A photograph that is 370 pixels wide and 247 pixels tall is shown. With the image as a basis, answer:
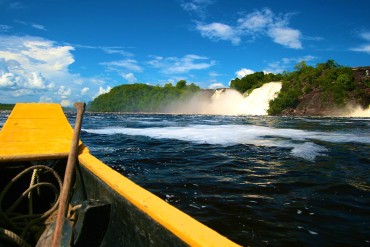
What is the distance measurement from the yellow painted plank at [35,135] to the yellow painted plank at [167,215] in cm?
114

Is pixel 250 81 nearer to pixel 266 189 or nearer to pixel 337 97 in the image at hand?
pixel 337 97

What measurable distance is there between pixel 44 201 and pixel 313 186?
4.99 meters

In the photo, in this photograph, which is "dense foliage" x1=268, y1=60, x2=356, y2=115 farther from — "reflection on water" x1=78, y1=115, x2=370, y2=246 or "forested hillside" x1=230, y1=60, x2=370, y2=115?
"reflection on water" x1=78, y1=115, x2=370, y2=246

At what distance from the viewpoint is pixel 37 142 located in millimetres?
3719

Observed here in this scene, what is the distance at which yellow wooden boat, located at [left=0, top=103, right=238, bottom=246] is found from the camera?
5.62 feet

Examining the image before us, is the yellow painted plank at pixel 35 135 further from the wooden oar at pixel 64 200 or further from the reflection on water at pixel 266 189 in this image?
the reflection on water at pixel 266 189

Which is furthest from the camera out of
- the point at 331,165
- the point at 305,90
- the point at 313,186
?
the point at 305,90

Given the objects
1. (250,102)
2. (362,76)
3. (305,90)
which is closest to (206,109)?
(250,102)

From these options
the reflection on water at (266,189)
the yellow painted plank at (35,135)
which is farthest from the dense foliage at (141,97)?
the yellow painted plank at (35,135)

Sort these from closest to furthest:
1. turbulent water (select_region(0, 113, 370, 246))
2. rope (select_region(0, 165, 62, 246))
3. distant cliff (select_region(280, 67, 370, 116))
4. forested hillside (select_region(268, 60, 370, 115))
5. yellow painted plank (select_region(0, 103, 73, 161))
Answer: rope (select_region(0, 165, 62, 246))
yellow painted plank (select_region(0, 103, 73, 161))
turbulent water (select_region(0, 113, 370, 246))
distant cliff (select_region(280, 67, 370, 116))
forested hillside (select_region(268, 60, 370, 115))

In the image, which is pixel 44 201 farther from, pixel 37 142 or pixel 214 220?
pixel 214 220

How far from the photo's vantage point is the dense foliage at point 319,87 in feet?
168

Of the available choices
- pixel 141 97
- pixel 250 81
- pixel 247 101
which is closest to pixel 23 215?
pixel 247 101

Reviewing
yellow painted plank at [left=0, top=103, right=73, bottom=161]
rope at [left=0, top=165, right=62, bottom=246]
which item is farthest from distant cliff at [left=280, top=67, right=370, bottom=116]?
rope at [left=0, top=165, right=62, bottom=246]
